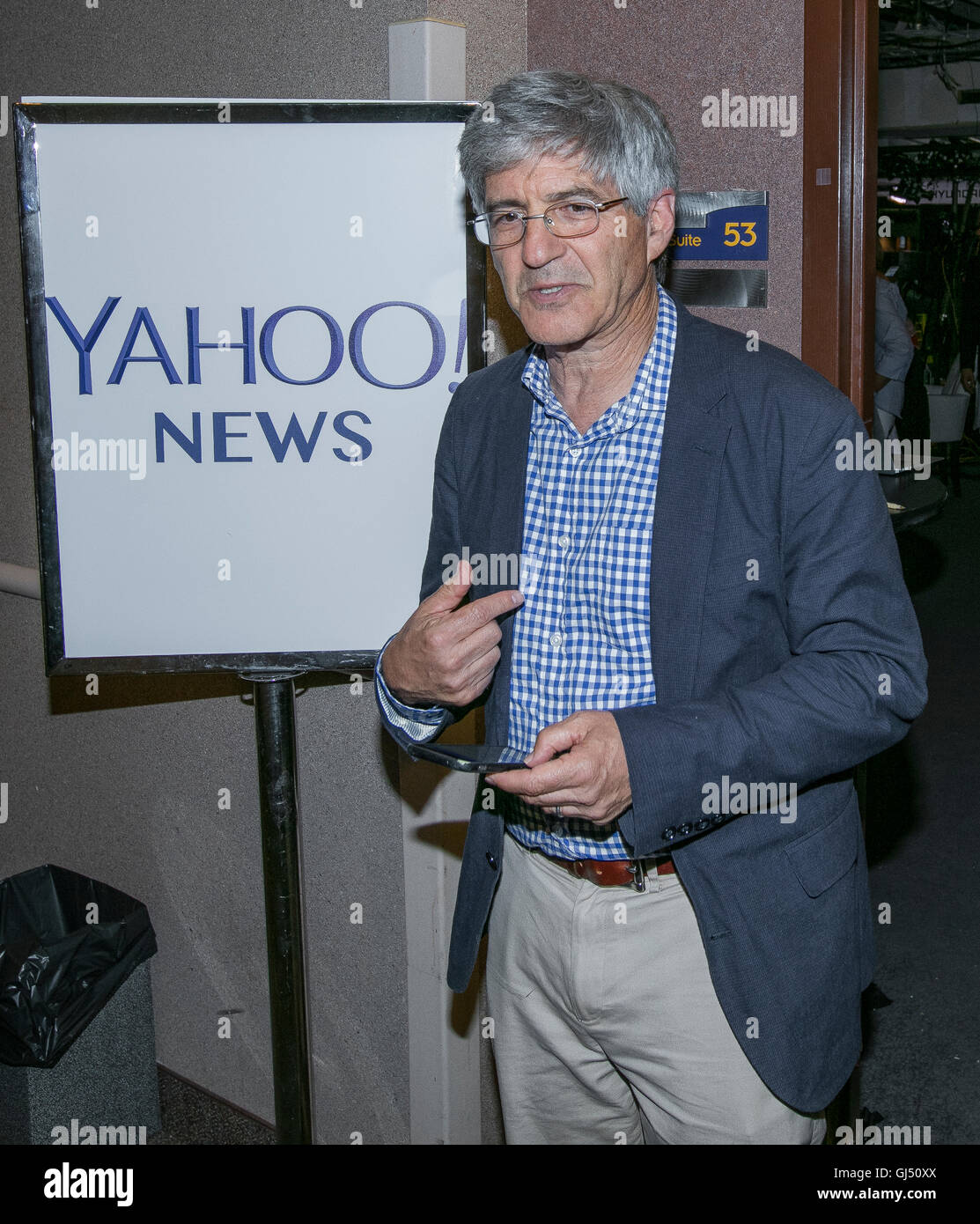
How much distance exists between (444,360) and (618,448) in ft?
1.50

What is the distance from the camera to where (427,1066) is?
2.28m

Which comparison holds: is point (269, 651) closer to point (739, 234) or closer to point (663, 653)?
point (663, 653)

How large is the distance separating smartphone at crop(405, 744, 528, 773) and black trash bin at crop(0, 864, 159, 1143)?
1.32m

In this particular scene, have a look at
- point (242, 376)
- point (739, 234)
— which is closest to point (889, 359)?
point (739, 234)

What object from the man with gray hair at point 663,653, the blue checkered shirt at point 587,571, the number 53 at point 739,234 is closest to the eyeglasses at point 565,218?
the man with gray hair at point 663,653

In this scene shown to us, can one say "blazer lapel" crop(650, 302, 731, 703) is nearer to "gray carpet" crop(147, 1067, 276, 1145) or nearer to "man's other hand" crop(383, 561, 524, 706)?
"man's other hand" crop(383, 561, 524, 706)

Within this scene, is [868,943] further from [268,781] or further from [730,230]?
[730,230]

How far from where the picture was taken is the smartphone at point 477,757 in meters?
1.37

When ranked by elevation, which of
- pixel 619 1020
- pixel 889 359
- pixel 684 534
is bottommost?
pixel 619 1020

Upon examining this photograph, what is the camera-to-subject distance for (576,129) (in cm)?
141

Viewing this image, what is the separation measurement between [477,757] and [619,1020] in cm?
40

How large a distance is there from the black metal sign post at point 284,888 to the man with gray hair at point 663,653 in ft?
1.37

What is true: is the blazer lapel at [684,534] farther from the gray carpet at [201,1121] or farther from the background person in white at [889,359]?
the background person in white at [889,359]

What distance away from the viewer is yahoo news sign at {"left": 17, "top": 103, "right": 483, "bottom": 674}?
1.82m
